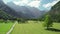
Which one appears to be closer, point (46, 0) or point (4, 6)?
point (46, 0)

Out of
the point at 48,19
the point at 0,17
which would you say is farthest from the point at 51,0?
the point at 0,17

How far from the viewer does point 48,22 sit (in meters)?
30.8

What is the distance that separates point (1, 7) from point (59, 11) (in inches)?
991

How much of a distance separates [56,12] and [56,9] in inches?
53.8

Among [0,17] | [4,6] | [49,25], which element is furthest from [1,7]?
[49,25]

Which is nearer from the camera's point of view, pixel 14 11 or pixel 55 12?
pixel 55 12

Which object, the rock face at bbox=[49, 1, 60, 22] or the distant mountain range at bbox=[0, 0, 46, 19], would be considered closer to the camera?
the rock face at bbox=[49, 1, 60, 22]

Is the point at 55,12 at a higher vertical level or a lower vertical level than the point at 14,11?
lower

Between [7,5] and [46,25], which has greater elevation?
[7,5]

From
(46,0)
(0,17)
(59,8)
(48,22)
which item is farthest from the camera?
(59,8)

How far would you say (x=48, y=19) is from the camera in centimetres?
3120

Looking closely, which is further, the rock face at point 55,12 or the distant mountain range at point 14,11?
the distant mountain range at point 14,11

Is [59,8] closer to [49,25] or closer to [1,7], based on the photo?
[1,7]

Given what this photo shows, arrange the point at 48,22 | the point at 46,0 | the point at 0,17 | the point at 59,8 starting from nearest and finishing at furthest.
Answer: the point at 46,0 < the point at 48,22 < the point at 0,17 < the point at 59,8
